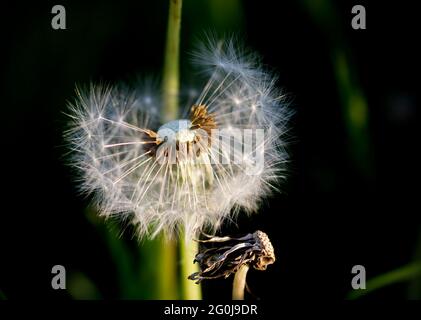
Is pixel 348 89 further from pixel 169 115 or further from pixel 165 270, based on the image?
pixel 165 270

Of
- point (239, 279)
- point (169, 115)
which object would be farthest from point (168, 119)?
point (239, 279)

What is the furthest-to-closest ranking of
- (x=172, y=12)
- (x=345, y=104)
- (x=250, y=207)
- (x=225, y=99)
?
(x=345, y=104)
(x=225, y=99)
(x=250, y=207)
(x=172, y=12)

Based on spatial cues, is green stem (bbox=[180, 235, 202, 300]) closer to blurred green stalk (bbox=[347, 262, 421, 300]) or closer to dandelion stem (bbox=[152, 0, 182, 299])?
dandelion stem (bbox=[152, 0, 182, 299])

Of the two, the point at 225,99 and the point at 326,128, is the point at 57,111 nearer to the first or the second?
the point at 225,99

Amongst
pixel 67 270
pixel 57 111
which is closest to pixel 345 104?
pixel 57 111

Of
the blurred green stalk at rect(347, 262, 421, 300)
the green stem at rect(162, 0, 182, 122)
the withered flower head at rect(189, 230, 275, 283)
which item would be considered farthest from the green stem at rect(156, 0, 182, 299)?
the blurred green stalk at rect(347, 262, 421, 300)

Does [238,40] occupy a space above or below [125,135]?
above
